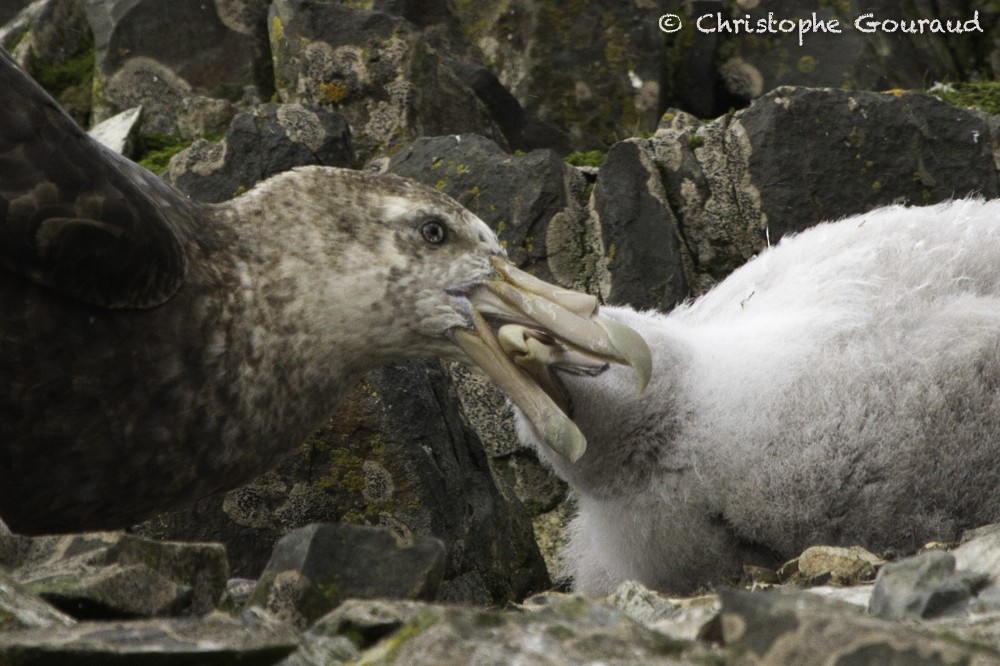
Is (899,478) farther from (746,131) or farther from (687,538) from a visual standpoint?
(746,131)

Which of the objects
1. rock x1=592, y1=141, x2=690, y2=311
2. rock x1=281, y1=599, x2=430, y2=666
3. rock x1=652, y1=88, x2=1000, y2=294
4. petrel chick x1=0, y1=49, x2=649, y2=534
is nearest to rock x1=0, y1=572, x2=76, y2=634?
rock x1=281, y1=599, x2=430, y2=666

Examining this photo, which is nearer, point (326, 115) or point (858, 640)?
point (858, 640)

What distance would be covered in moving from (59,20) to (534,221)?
144 inches

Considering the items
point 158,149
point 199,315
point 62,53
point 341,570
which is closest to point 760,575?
point 341,570

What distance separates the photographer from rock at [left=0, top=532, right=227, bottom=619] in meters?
2.77

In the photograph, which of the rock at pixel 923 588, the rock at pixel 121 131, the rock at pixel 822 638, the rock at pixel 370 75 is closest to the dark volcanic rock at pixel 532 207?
the rock at pixel 370 75

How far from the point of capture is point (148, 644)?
228 centimetres

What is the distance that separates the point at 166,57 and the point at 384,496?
3744 millimetres

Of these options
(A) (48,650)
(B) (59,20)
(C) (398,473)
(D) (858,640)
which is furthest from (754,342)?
(B) (59,20)

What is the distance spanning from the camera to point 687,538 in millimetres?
4145

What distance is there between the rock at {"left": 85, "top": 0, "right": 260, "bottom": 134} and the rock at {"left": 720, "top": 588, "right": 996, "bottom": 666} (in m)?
5.57

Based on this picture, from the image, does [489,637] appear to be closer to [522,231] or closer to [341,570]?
[341,570]

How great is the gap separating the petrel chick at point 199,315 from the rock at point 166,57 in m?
3.48

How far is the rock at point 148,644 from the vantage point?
87.6 inches
